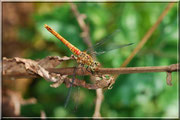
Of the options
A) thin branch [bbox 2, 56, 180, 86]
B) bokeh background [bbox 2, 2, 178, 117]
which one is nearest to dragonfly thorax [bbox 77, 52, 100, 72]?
thin branch [bbox 2, 56, 180, 86]

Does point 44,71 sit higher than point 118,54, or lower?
lower

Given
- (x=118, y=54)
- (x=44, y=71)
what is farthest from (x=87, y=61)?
(x=118, y=54)

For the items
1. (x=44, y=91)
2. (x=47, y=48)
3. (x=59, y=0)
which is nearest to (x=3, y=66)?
(x=44, y=91)

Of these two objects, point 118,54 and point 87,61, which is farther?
point 118,54

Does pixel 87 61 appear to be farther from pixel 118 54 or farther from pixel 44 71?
pixel 118 54

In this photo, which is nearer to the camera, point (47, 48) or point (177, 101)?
point (177, 101)

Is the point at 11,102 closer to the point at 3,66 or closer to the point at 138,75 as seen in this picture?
the point at 3,66
